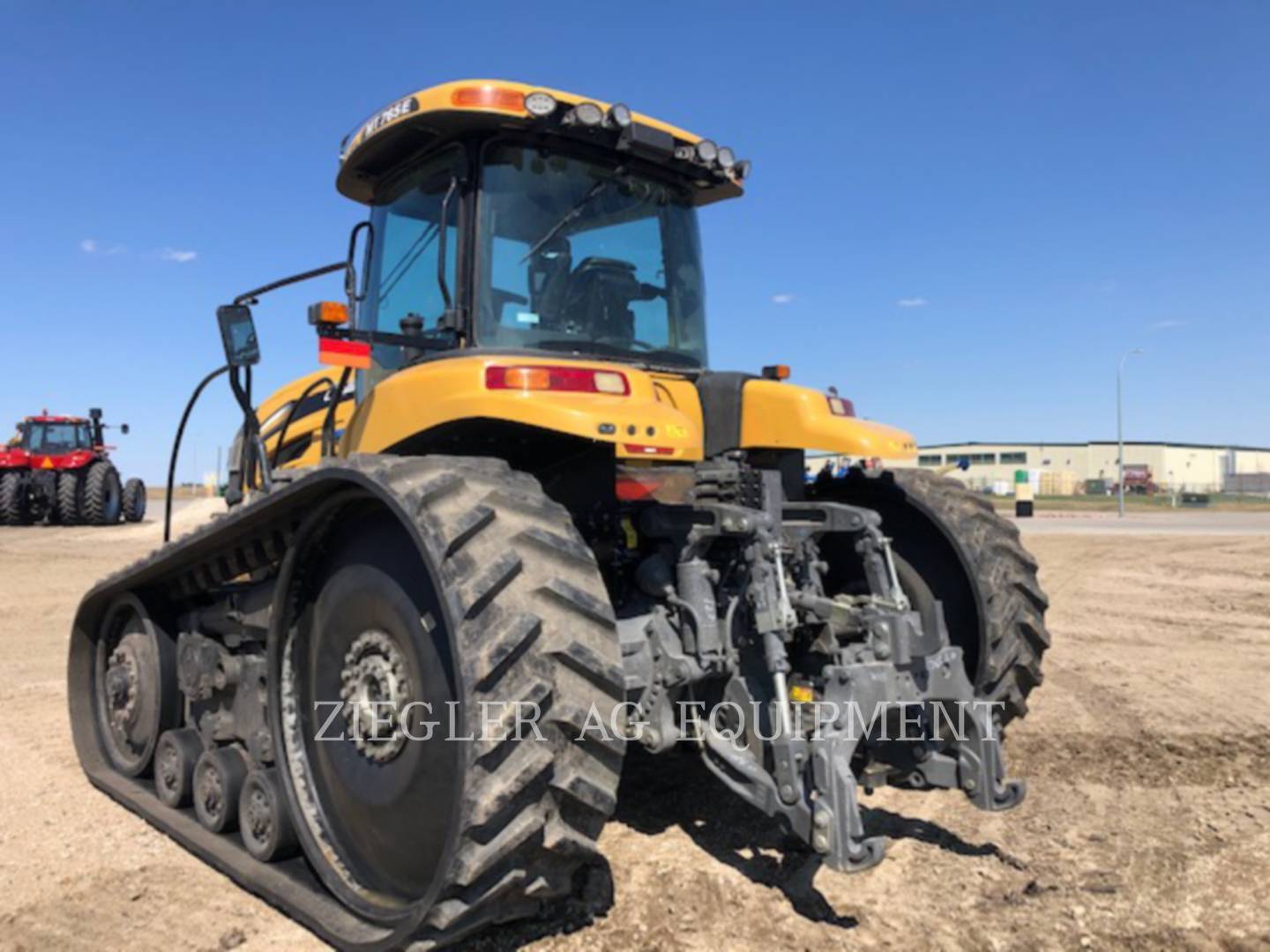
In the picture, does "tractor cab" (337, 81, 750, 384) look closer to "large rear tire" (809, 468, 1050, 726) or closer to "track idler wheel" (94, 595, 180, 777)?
"large rear tire" (809, 468, 1050, 726)

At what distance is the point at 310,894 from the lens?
12.5 ft

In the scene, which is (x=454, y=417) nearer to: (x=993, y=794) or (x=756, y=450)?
(x=756, y=450)

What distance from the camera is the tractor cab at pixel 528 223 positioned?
4.11 m

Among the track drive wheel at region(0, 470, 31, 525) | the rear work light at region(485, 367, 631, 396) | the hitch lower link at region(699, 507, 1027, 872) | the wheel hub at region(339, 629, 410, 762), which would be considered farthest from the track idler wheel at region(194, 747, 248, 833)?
the track drive wheel at region(0, 470, 31, 525)

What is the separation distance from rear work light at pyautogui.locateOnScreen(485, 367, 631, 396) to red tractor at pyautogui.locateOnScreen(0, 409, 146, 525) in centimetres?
2642

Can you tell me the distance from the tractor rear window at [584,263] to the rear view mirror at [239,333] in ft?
4.62

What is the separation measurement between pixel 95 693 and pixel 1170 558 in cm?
1715

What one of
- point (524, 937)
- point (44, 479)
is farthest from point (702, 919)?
point (44, 479)

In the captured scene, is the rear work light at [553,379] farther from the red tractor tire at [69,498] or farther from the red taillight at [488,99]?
the red tractor tire at [69,498]

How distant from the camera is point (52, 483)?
26125 millimetres

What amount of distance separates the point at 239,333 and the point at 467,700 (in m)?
2.66

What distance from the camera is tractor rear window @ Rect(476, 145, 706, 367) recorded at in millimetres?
4152

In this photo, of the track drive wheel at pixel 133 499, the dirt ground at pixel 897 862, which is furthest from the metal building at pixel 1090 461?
the dirt ground at pixel 897 862

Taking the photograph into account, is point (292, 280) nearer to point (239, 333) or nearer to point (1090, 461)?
point (239, 333)
